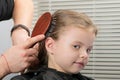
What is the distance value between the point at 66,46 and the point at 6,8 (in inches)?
18.5

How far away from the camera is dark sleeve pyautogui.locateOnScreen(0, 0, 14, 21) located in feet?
4.37

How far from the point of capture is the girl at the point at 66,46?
1.08 metres

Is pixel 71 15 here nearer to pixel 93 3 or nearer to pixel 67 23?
pixel 67 23

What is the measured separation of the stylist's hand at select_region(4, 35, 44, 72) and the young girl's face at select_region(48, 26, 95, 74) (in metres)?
0.11

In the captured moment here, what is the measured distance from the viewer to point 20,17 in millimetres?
1412

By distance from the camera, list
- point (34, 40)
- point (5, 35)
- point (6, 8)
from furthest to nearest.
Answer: point (5, 35), point (6, 8), point (34, 40)

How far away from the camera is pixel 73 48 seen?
1078 mm

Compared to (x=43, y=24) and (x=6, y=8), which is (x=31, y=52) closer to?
(x=43, y=24)

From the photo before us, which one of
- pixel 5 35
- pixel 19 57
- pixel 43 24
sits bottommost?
pixel 5 35

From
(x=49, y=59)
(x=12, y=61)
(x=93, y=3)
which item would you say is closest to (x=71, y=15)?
(x=49, y=59)

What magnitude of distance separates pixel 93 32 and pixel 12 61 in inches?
14.9

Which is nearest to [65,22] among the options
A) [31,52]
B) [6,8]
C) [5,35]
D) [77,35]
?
[77,35]

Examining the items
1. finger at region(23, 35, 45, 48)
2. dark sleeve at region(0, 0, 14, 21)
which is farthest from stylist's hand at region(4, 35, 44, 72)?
dark sleeve at region(0, 0, 14, 21)

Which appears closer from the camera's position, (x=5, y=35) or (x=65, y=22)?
(x=65, y=22)
